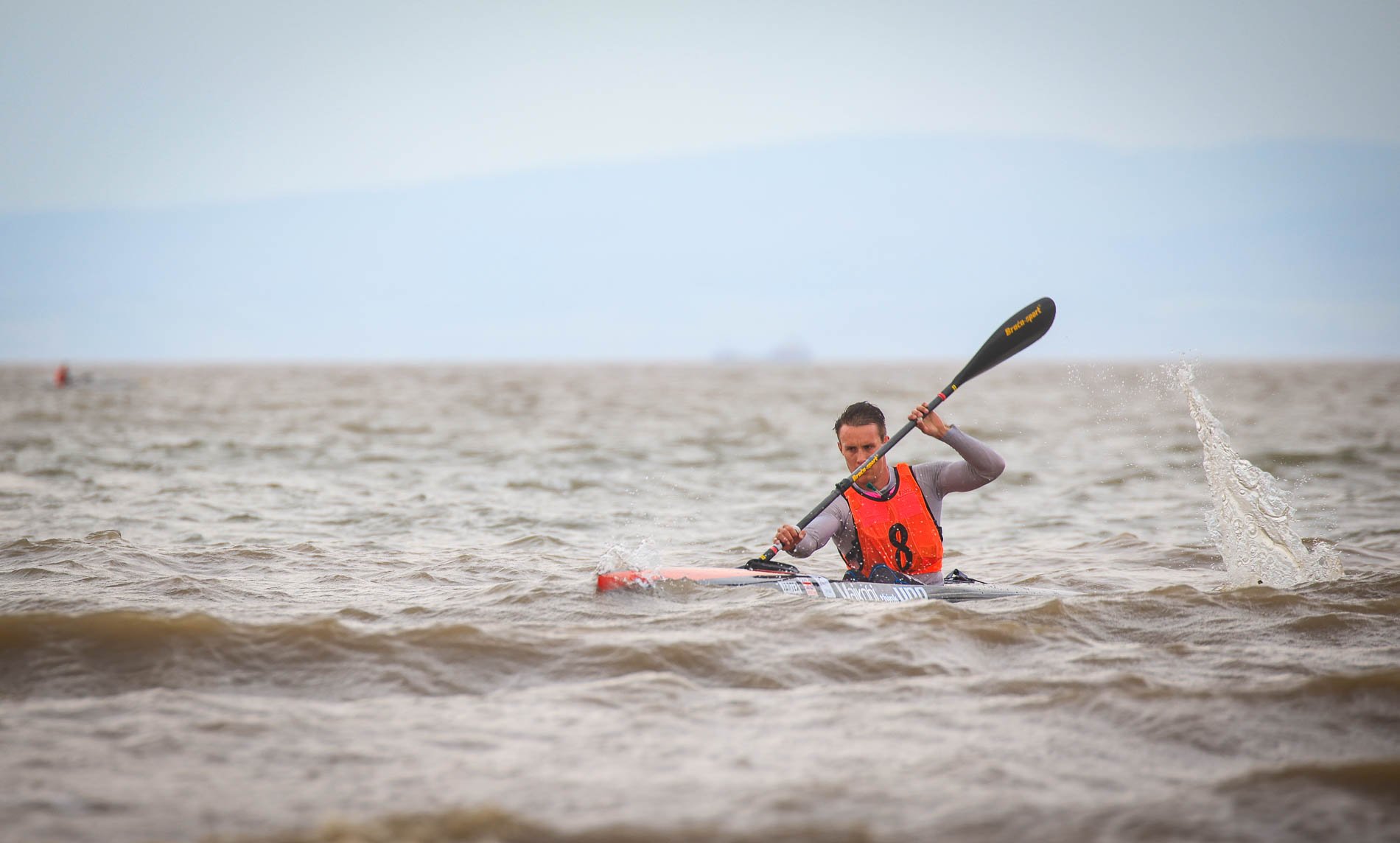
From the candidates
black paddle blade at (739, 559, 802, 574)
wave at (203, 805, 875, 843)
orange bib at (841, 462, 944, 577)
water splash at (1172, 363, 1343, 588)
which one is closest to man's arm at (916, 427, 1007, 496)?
orange bib at (841, 462, 944, 577)

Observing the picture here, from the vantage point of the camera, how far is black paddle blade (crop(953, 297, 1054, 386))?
23.5ft

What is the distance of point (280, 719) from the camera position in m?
4.04

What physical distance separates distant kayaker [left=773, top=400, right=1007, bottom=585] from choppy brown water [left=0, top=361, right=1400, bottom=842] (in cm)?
68

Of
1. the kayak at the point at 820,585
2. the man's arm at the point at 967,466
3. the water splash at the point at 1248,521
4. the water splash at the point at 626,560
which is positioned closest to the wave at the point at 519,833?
the kayak at the point at 820,585

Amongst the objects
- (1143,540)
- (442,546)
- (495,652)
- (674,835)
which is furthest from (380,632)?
(1143,540)

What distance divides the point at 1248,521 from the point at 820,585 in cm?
344

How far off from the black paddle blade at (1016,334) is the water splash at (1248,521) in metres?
1.05

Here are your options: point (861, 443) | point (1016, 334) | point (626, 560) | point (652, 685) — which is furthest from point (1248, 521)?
point (652, 685)

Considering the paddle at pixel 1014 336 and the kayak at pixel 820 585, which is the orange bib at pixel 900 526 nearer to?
the kayak at pixel 820 585

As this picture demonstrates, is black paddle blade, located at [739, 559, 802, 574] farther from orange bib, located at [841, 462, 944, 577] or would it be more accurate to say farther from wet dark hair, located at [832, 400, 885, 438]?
wet dark hair, located at [832, 400, 885, 438]

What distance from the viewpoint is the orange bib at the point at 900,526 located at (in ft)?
21.1

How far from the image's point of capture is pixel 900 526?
254 inches

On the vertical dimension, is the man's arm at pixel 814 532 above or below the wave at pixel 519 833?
above

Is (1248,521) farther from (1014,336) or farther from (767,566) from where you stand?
(767,566)
